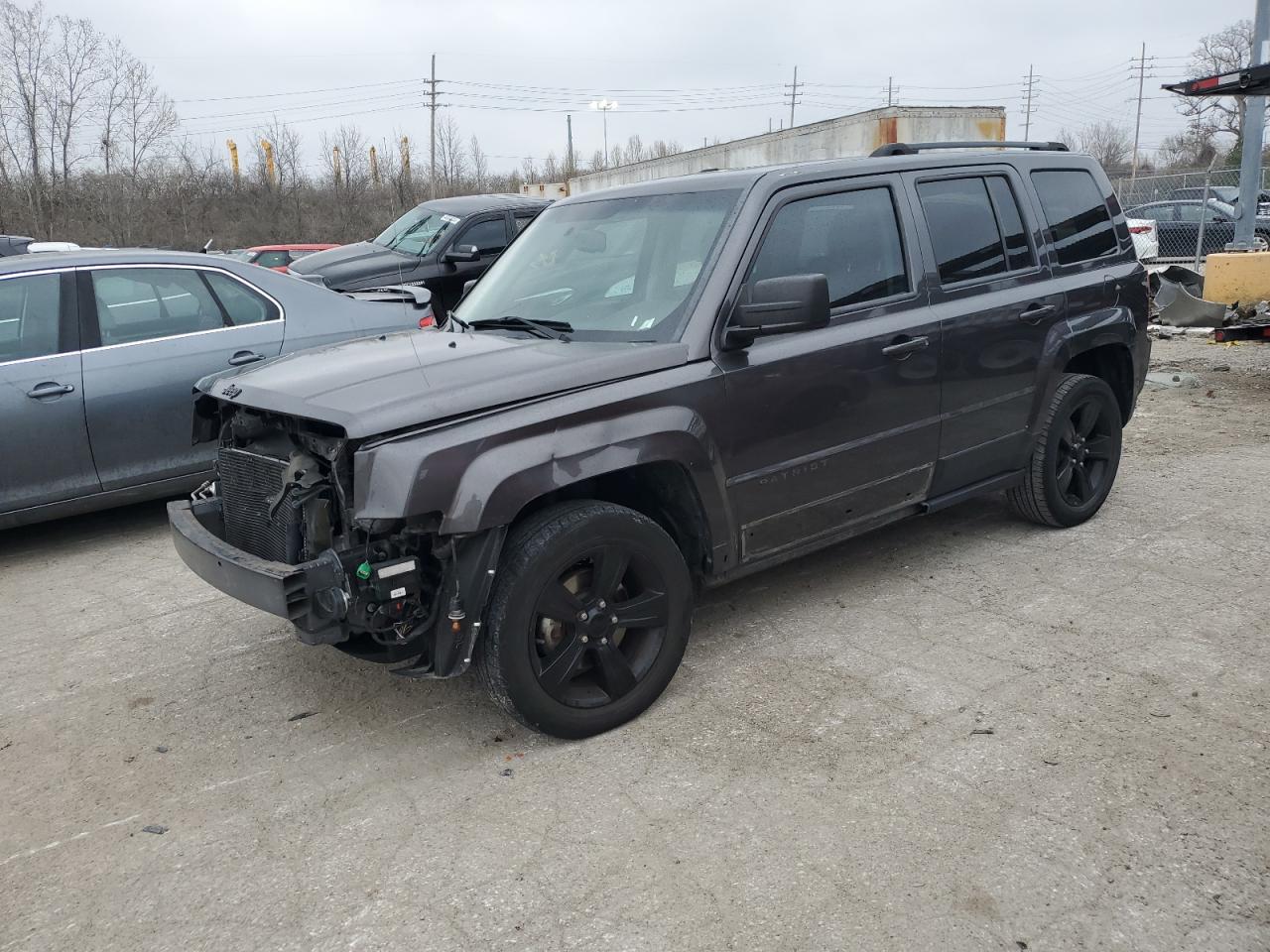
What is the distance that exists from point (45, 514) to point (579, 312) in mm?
3385

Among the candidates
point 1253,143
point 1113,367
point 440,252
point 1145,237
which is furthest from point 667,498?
point 1145,237

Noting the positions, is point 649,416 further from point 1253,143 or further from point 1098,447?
point 1253,143

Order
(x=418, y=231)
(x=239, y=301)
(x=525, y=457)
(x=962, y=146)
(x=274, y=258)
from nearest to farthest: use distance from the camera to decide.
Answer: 1. (x=525, y=457)
2. (x=962, y=146)
3. (x=239, y=301)
4. (x=418, y=231)
5. (x=274, y=258)

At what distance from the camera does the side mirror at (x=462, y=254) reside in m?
10.8

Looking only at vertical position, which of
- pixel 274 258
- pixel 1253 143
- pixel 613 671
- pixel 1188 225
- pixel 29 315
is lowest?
pixel 613 671

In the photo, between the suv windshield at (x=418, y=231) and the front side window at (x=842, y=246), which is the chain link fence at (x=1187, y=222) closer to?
the suv windshield at (x=418, y=231)

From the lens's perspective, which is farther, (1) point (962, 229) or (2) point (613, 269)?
(1) point (962, 229)

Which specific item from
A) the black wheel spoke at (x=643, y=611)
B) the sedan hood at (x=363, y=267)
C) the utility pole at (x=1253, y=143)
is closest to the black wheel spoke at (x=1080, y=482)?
the black wheel spoke at (x=643, y=611)

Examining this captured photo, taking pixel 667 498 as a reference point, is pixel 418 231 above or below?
above

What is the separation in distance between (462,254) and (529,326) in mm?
7125

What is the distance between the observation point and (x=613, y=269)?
413 centimetres

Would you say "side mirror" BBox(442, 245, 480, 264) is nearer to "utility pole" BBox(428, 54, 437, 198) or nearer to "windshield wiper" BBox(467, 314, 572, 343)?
"windshield wiper" BBox(467, 314, 572, 343)

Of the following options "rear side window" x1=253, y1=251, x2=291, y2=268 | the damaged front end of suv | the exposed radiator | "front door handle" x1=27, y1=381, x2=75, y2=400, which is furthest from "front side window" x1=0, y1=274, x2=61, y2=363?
"rear side window" x1=253, y1=251, x2=291, y2=268

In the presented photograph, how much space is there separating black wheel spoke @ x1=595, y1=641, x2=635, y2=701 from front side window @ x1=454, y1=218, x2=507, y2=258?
8361 mm
